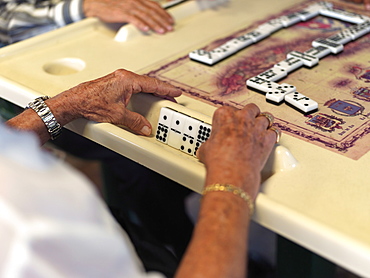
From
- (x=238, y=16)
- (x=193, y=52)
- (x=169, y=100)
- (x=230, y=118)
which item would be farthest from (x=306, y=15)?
(x=230, y=118)

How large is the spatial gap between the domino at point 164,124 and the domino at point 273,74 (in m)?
0.29

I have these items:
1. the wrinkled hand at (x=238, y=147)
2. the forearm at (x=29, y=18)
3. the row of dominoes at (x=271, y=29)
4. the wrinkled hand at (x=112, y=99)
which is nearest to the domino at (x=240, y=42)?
the row of dominoes at (x=271, y=29)

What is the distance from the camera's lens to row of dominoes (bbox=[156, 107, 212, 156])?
1096 mm

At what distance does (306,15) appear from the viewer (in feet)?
5.42

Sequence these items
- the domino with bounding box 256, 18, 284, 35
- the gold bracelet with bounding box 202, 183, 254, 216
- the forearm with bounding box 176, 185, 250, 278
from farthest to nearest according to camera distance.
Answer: the domino with bounding box 256, 18, 284, 35
the gold bracelet with bounding box 202, 183, 254, 216
the forearm with bounding box 176, 185, 250, 278

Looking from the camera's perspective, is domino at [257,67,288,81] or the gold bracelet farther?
domino at [257,67,288,81]

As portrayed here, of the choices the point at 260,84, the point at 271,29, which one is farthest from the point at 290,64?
the point at 271,29

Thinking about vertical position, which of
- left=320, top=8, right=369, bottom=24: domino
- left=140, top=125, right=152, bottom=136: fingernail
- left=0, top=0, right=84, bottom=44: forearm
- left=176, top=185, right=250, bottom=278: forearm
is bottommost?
left=0, top=0, right=84, bottom=44: forearm

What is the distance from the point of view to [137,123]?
1185mm

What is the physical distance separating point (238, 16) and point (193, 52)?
1.08ft

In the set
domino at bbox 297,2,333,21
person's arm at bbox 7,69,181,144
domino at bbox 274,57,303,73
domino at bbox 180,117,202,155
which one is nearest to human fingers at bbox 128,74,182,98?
person's arm at bbox 7,69,181,144

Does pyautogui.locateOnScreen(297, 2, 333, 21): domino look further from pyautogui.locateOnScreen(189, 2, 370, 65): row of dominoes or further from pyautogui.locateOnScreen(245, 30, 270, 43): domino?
pyautogui.locateOnScreen(245, 30, 270, 43): domino

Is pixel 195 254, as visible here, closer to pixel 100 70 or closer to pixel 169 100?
pixel 169 100

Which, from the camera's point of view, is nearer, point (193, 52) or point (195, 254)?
point (195, 254)
